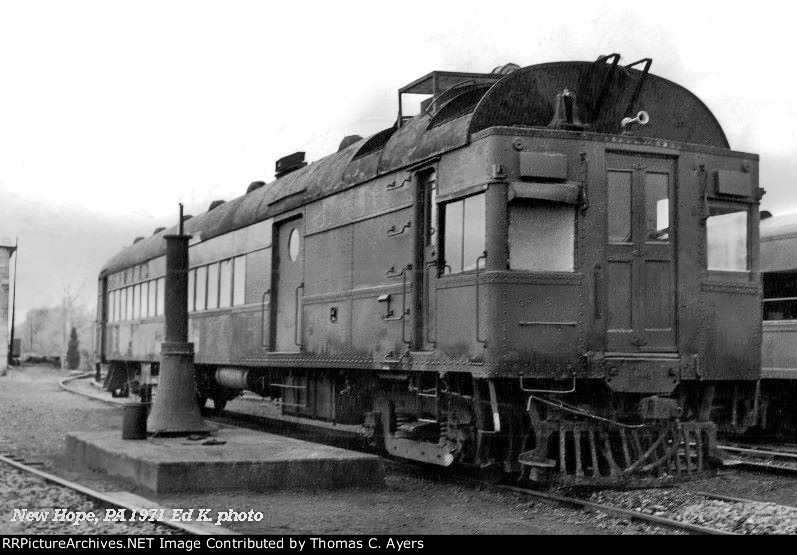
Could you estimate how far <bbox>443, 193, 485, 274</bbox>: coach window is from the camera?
8.97 m

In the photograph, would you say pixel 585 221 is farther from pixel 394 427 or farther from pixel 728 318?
pixel 394 427

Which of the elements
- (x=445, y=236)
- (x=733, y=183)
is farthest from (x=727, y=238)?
(x=445, y=236)

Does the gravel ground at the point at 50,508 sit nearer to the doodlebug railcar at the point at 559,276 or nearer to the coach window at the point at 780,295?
the doodlebug railcar at the point at 559,276

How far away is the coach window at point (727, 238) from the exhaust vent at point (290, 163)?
7298mm

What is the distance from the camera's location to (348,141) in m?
13.1

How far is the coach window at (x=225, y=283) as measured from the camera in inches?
615

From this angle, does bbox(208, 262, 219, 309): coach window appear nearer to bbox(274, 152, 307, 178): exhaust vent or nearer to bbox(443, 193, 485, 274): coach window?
bbox(274, 152, 307, 178): exhaust vent

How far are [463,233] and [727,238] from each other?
2.63 m

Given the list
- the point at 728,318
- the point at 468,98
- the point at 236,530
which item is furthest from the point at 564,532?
the point at 468,98

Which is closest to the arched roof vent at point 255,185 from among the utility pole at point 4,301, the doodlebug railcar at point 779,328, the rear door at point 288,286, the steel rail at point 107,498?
the rear door at point 288,286

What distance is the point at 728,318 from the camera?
31.1 ft

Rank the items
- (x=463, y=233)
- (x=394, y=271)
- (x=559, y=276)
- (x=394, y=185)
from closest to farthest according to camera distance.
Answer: (x=559, y=276) → (x=463, y=233) → (x=394, y=271) → (x=394, y=185)

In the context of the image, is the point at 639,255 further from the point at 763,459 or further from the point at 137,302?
the point at 137,302

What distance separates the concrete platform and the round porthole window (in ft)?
11.0
